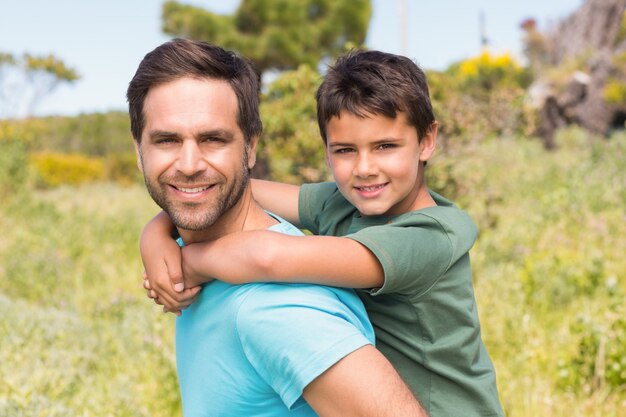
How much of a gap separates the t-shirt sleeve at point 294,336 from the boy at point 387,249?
70mm

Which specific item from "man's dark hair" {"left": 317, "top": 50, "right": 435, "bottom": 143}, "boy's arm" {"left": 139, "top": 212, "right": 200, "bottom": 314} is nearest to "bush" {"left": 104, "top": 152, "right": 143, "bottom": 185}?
"boy's arm" {"left": 139, "top": 212, "right": 200, "bottom": 314}

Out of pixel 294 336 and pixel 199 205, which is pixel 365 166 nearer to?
pixel 199 205

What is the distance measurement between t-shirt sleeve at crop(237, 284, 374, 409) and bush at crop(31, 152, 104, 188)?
2045 centimetres

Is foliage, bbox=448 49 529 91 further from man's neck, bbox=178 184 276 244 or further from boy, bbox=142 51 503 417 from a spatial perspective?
man's neck, bbox=178 184 276 244

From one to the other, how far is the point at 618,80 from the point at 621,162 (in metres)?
7.80

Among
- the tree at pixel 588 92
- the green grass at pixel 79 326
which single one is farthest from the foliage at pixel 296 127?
the tree at pixel 588 92

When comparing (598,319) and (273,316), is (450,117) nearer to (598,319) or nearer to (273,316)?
(598,319)

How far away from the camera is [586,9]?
2316 cm

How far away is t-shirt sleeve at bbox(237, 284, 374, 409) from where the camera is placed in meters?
1.18

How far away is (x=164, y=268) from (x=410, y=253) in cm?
61

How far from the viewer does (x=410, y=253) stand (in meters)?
1.47

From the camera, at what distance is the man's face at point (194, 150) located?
4.77ft

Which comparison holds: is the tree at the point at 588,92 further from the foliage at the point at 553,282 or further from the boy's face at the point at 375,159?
the boy's face at the point at 375,159

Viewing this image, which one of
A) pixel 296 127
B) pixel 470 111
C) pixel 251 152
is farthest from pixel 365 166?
pixel 470 111
